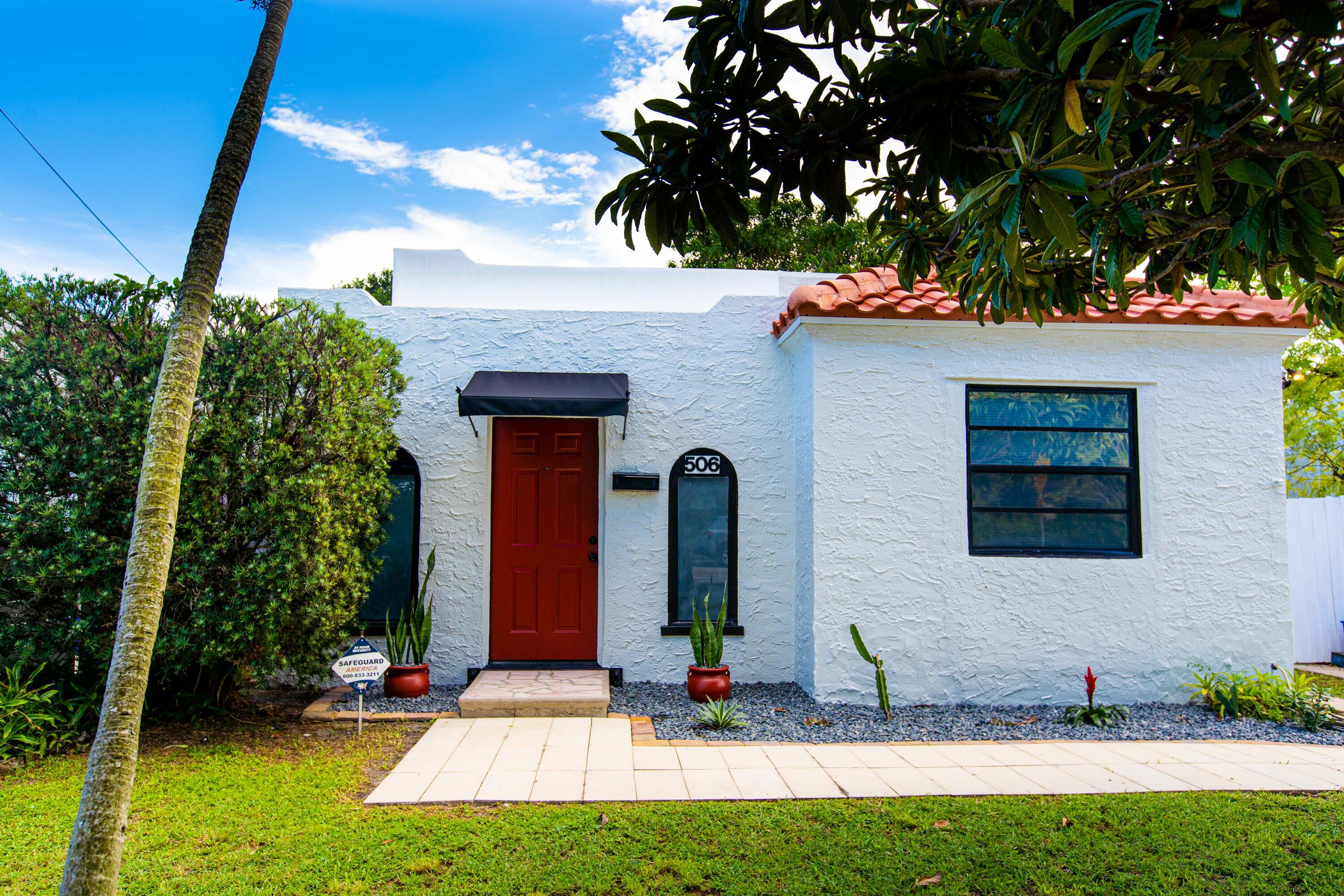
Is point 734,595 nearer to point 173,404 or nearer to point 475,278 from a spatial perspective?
point 475,278

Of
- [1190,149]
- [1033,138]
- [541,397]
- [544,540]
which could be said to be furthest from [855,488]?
[1033,138]

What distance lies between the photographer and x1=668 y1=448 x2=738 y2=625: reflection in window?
7348 mm

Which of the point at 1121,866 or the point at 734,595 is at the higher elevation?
the point at 734,595

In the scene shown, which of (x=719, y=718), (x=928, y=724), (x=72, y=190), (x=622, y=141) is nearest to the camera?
(x=622, y=141)

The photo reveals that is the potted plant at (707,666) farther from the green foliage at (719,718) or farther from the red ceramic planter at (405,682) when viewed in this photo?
the red ceramic planter at (405,682)

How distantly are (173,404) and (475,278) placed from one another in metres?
5.93

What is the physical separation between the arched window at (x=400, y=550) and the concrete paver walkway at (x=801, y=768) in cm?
178

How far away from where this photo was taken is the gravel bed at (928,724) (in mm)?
5820

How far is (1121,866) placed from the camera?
3625mm

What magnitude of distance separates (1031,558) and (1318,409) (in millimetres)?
9510

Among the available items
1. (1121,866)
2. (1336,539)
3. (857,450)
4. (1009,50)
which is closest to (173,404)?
(1009,50)

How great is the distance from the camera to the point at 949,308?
6688mm

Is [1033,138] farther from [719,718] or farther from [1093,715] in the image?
[1093,715]

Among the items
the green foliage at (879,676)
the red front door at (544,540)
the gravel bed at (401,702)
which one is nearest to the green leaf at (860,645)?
the green foliage at (879,676)
